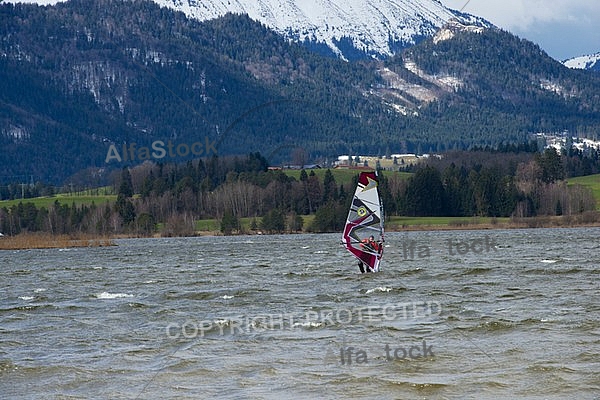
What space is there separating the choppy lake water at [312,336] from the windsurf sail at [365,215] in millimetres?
2065

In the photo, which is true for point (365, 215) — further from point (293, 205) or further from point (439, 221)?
point (293, 205)

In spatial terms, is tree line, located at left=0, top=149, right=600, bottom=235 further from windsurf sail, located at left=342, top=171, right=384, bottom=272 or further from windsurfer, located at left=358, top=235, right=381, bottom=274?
windsurf sail, located at left=342, top=171, right=384, bottom=272

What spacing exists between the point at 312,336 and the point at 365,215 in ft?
60.0

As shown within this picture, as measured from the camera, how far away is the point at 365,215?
163 feet

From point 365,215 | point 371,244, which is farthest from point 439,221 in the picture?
point 365,215

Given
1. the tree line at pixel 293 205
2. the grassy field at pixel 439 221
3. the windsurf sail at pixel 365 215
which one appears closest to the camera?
the windsurf sail at pixel 365 215

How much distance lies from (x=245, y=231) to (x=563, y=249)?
87369 millimetres

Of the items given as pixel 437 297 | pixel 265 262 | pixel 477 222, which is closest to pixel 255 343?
pixel 437 297

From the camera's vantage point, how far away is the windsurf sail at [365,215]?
159ft

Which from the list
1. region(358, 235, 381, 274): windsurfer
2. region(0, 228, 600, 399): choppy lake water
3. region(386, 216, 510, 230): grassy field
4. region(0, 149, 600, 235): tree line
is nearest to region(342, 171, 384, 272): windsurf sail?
region(358, 235, 381, 274): windsurfer

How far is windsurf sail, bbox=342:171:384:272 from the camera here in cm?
4847

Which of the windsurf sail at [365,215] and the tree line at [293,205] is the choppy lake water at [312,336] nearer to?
the windsurf sail at [365,215]

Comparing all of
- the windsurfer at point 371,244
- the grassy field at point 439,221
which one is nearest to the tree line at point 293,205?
the grassy field at point 439,221

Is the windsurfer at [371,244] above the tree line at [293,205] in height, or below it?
below
